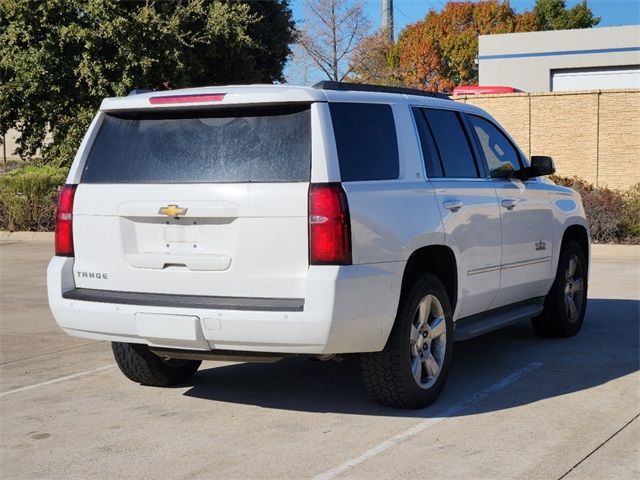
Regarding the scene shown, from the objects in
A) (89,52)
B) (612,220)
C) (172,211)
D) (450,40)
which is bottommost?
(612,220)

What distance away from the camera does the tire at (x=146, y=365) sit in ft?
21.9

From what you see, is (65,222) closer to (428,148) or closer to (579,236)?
(428,148)

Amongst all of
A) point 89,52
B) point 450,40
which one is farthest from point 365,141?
point 450,40

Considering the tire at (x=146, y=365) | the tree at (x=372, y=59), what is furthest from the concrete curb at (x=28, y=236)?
the tree at (x=372, y=59)

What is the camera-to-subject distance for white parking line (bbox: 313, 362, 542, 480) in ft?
16.4

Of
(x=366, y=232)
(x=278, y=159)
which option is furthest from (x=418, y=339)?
(x=278, y=159)

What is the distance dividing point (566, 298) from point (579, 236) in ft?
2.23

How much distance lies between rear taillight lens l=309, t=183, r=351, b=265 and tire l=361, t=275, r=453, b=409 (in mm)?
711

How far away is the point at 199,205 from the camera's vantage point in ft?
18.3

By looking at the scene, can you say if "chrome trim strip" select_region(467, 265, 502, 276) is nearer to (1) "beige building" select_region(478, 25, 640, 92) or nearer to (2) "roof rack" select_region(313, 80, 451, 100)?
(2) "roof rack" select_region(313, 80, 451, 100)

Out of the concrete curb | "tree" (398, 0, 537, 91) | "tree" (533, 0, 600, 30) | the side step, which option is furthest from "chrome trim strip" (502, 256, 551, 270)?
"tree" (533, 0, 600, 30)

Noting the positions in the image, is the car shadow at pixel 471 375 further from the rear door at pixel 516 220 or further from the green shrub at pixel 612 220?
the green shrub at pixel 612 220

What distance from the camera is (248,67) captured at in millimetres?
27438

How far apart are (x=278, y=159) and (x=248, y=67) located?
2238 cm
